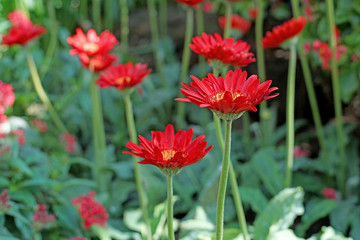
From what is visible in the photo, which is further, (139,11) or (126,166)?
(139,11)

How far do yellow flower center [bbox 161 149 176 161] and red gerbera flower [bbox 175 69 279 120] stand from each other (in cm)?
12

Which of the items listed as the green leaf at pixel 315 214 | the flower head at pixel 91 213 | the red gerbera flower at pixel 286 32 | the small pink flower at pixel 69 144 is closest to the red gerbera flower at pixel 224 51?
the red gerbera flower at pixel 286 32

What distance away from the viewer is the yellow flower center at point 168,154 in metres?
0.82

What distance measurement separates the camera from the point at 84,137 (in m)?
2.11

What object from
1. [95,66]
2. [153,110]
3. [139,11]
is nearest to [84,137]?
[153,110]

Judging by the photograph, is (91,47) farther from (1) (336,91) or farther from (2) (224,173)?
(1) (336,91)

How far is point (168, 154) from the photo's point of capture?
0.83m

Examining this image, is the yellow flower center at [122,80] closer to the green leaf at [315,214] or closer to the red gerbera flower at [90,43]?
the red gerbera flower at [90,43]

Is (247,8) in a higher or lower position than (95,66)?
higher

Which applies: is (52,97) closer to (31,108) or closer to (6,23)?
(31,108)

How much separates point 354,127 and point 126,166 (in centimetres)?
101

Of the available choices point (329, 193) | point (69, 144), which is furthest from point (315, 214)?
point (69, 144)

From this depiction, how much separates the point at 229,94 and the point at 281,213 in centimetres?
60

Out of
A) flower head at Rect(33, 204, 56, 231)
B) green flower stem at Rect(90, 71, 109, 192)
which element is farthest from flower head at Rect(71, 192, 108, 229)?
green flower stem at Rect(90, 71, 109, 192)
